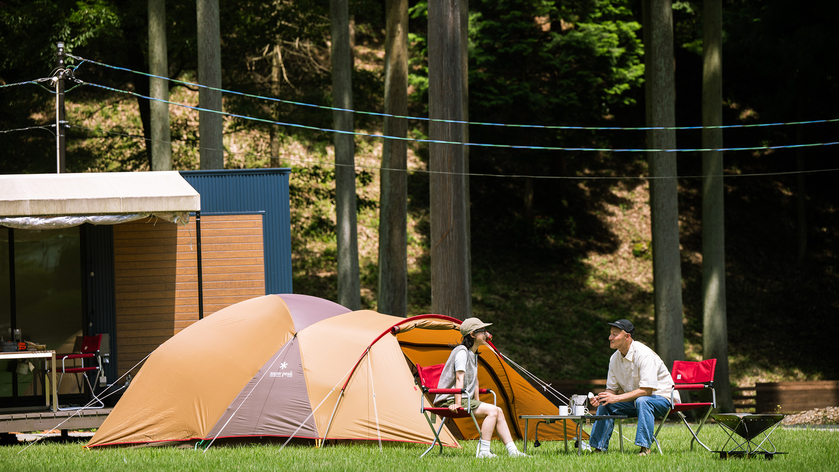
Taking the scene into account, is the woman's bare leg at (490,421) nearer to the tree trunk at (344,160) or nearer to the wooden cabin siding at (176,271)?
the wooden cabin siding at (176,271)

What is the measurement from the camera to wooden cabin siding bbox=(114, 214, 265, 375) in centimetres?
1121

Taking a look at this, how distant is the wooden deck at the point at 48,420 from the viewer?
354 inches

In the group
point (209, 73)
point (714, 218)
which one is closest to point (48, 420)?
point (209, 73)

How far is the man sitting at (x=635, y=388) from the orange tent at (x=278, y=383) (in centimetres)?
166

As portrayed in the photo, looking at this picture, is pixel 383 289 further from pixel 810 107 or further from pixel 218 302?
pixel 810 107

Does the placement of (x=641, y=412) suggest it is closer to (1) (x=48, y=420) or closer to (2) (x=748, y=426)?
(2) (x=748, y=426)

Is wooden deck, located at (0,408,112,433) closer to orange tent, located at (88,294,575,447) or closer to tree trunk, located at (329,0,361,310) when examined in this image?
orange tent, located at (88,294,575,447)

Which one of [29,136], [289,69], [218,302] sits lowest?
[218,302]

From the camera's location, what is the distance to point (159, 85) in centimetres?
1695

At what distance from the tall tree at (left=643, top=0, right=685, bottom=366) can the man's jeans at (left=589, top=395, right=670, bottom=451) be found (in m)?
9.23

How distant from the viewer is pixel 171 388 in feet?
28.7

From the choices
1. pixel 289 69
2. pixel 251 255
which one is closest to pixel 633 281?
pixel 289 69

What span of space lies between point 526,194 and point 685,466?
2085 centimetres

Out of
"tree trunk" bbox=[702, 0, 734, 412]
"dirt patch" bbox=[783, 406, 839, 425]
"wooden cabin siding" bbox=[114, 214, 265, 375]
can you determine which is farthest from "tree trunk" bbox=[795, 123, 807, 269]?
"wooden cabin siding" bbox=[114, 214, 265, 375]
